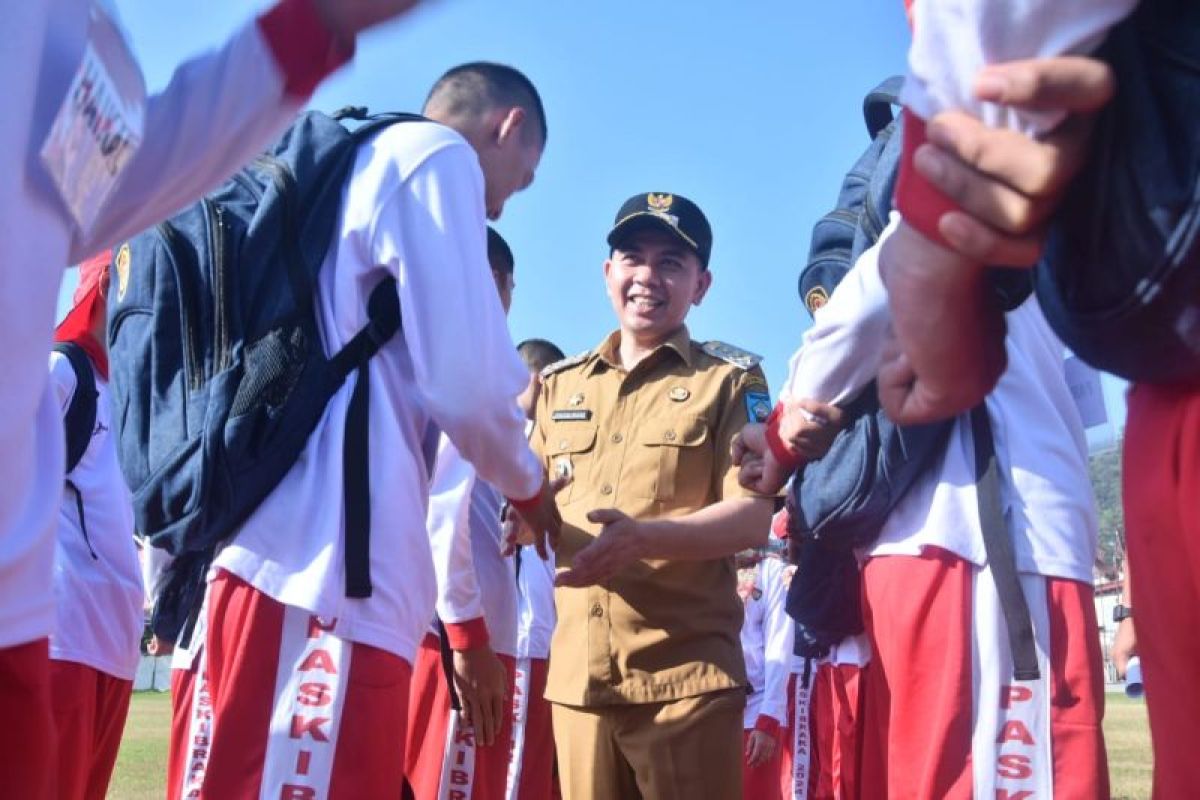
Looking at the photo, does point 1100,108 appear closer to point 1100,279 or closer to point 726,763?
point 1100,279

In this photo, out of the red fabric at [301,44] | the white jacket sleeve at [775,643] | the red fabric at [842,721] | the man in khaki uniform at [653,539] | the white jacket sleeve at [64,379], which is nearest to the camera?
the red fabric at [301,44]

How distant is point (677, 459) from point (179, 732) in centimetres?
174

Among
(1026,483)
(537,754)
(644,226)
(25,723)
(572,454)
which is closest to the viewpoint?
(25,723)

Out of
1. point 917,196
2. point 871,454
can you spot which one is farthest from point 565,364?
point 917,196

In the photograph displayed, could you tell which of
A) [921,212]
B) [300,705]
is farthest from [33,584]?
[921,212]

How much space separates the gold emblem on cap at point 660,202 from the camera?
468 cm

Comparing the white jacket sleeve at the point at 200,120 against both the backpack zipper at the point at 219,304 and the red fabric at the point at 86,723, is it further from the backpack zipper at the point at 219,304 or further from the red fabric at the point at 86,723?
the red fabric at the point at 86,723

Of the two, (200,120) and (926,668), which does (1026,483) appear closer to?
(926,668)

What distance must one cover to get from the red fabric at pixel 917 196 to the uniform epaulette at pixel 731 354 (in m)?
2.96

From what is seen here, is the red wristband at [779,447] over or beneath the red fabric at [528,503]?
beneath

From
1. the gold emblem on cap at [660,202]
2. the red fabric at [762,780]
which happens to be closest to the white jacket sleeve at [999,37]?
the gold emblem on cap at [660,202]

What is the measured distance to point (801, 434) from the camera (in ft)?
8.03

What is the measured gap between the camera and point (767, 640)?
1123 cm

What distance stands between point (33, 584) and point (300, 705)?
37.5 inches
